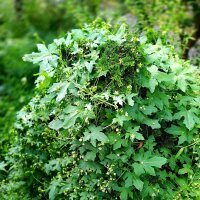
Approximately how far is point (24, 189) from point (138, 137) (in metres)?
1.42

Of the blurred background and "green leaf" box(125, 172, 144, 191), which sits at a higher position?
"green leaf" box(125, 172, 144, 191)

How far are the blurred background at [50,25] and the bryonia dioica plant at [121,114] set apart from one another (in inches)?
23.2

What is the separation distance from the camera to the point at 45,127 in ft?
13.1

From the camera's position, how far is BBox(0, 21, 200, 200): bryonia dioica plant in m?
3.28

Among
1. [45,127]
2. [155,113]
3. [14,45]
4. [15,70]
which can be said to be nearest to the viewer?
[155,113]

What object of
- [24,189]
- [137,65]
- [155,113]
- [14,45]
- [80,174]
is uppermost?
[137,65]

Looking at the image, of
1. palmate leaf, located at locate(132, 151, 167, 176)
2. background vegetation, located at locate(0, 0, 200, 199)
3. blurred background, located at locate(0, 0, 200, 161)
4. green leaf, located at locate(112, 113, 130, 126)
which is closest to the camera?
green leaf, located at locate(112, 113, 130, 126)

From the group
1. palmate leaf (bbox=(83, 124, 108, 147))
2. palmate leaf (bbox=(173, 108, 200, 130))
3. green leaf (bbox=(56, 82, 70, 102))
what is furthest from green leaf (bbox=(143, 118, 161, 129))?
green leaf (bbox=(56, 82, 70, 102))

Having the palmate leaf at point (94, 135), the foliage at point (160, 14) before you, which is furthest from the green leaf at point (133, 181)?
the foliage at point (160, 14)

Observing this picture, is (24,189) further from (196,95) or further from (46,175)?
(196,95)

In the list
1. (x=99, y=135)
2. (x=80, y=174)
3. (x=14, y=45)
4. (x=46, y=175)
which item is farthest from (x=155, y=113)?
(x=14, y=45)

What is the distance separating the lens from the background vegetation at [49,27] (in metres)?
4.78

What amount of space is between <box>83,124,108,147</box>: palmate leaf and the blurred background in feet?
3.16

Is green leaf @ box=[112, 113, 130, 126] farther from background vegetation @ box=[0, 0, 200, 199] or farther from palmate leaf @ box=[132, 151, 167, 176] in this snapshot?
background vegetation @ box=[0, 0, 200, 199]
